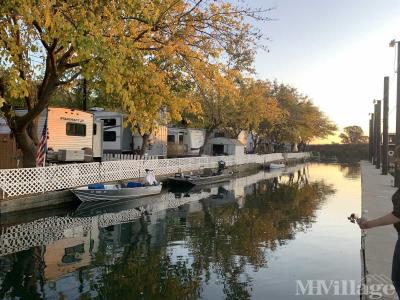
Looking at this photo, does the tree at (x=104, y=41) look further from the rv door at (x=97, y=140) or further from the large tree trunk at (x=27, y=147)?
the rv door at (x=97, y=140)

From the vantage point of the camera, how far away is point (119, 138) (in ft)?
112

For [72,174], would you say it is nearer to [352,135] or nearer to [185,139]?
[185,139]

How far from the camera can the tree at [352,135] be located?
128250mm

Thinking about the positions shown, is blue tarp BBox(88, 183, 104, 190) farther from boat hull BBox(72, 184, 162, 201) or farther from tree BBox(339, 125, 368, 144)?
tree BBox(339, 125, 368, 144)

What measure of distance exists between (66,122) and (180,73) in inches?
329

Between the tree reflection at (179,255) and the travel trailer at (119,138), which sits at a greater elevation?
the travel trailer at (119,138)

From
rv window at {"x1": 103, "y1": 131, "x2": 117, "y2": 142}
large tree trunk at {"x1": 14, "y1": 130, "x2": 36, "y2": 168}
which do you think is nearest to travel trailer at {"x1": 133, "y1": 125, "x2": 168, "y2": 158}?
rv window at {"x1": 103, "y1": 131, "x2": 117, "y2": 142}

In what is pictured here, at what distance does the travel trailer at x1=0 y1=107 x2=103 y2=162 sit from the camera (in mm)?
21547

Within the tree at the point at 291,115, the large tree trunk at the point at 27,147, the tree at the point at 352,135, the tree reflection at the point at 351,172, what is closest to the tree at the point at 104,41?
the large tree trunk at the point at 27,147

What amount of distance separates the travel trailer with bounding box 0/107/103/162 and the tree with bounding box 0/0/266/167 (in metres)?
3.02

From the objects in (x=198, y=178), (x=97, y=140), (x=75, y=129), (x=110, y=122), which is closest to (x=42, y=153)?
(x=75, y=129)

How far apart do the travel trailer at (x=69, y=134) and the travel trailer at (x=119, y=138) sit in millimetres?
6965

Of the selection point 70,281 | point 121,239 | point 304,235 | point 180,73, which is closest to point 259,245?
point 304,235

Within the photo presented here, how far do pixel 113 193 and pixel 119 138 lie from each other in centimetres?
1465
